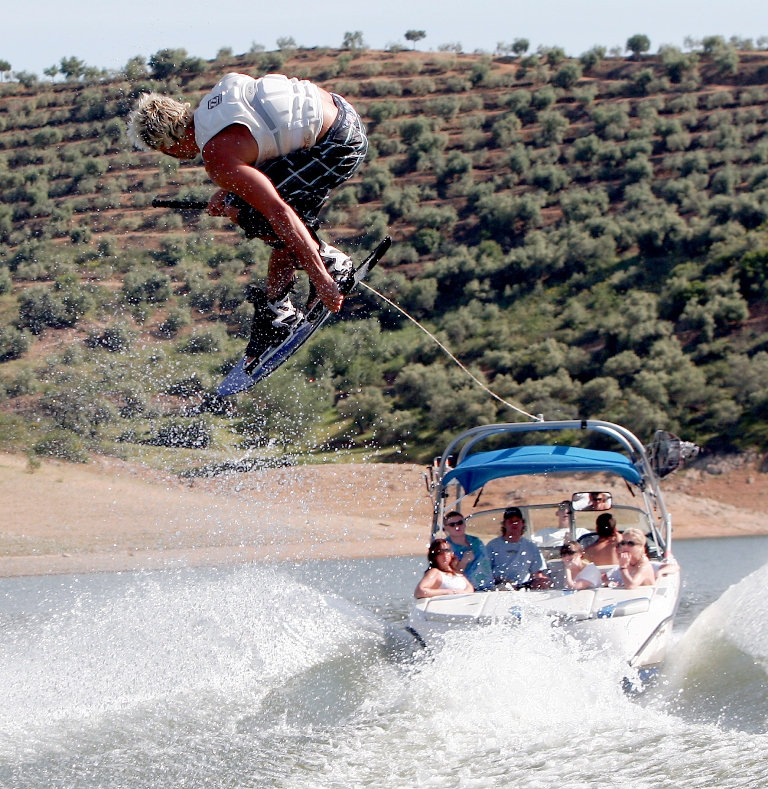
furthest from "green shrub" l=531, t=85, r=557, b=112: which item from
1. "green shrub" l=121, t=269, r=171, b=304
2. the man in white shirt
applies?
the man in white shirt

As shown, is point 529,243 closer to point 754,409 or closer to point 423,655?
point 754,409

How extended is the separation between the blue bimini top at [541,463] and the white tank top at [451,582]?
1542 millimetres

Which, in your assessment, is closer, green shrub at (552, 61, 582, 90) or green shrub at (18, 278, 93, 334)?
green shrub at (18, 278, 93, 334)

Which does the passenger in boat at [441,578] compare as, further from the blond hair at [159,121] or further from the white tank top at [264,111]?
the blond hair at [159,121]

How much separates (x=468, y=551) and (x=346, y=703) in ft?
7.75

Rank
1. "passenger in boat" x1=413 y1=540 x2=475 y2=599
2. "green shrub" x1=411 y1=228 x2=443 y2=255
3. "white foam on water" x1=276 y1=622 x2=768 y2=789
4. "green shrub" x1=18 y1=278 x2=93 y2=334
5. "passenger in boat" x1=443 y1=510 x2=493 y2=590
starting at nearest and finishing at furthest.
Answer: "white foam on water" x1=276 y1=622 x2=768 y2=789, "passenger in boat" x1=413 y1=540 x2=475 y2=599, "passenger in boat" x1=443 y1=510 x2=493 y2=590, "green shrub" x1=18 y1=278 x2=93 y2=334, "green shrub" x1=411 y1=228 x2=443 y2=255

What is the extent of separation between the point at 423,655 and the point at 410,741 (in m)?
1.54

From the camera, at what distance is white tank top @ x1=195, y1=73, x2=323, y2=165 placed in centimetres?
528

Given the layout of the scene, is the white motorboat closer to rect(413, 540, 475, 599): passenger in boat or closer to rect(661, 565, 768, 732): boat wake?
rect(413, 540, 475, 599): passenger in boat

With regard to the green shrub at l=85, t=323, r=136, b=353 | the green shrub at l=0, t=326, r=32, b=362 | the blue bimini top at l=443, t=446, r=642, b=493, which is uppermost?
the green shrub at l=85, t=323, r=136, b=353

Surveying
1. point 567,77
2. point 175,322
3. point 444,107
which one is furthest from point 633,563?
point 567,77

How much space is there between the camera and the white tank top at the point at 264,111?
5.28 m

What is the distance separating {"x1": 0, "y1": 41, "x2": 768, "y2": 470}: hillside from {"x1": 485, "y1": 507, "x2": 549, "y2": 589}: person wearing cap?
56.6 ft

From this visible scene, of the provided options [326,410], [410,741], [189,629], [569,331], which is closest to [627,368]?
[569,331]
